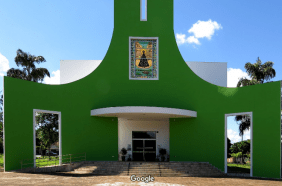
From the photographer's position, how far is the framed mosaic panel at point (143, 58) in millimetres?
17891

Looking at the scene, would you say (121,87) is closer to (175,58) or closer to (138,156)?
(175,58)

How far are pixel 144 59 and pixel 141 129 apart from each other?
5.05 metres

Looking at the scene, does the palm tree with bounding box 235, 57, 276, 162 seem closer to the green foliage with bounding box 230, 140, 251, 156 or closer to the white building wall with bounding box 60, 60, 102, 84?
the green foliage with bounding box 230, 140, 251, 156

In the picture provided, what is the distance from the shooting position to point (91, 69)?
912 inches

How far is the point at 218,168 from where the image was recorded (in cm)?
1630

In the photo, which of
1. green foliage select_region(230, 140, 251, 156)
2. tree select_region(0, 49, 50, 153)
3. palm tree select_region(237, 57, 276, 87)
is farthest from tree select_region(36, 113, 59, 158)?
palm tree select_region(237, 57, 276, 87)

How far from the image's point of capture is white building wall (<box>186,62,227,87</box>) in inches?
925

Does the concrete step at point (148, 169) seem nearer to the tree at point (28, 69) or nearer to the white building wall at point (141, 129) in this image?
the white building wall at point (141, 129)

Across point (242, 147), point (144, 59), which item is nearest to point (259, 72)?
point (242, 147)

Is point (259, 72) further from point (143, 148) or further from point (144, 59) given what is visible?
point (143, 148)

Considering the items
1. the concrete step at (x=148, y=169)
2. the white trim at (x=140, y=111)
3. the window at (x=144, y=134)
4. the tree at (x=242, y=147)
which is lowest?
the tree at (x=242, y=147)

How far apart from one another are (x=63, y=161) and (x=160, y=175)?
6.09 m

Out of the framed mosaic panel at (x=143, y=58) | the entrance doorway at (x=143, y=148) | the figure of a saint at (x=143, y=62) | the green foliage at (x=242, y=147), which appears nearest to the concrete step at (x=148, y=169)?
the entrance doorway at (x=143, y=148)

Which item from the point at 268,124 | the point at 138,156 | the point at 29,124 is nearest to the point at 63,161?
the point at 29,124
